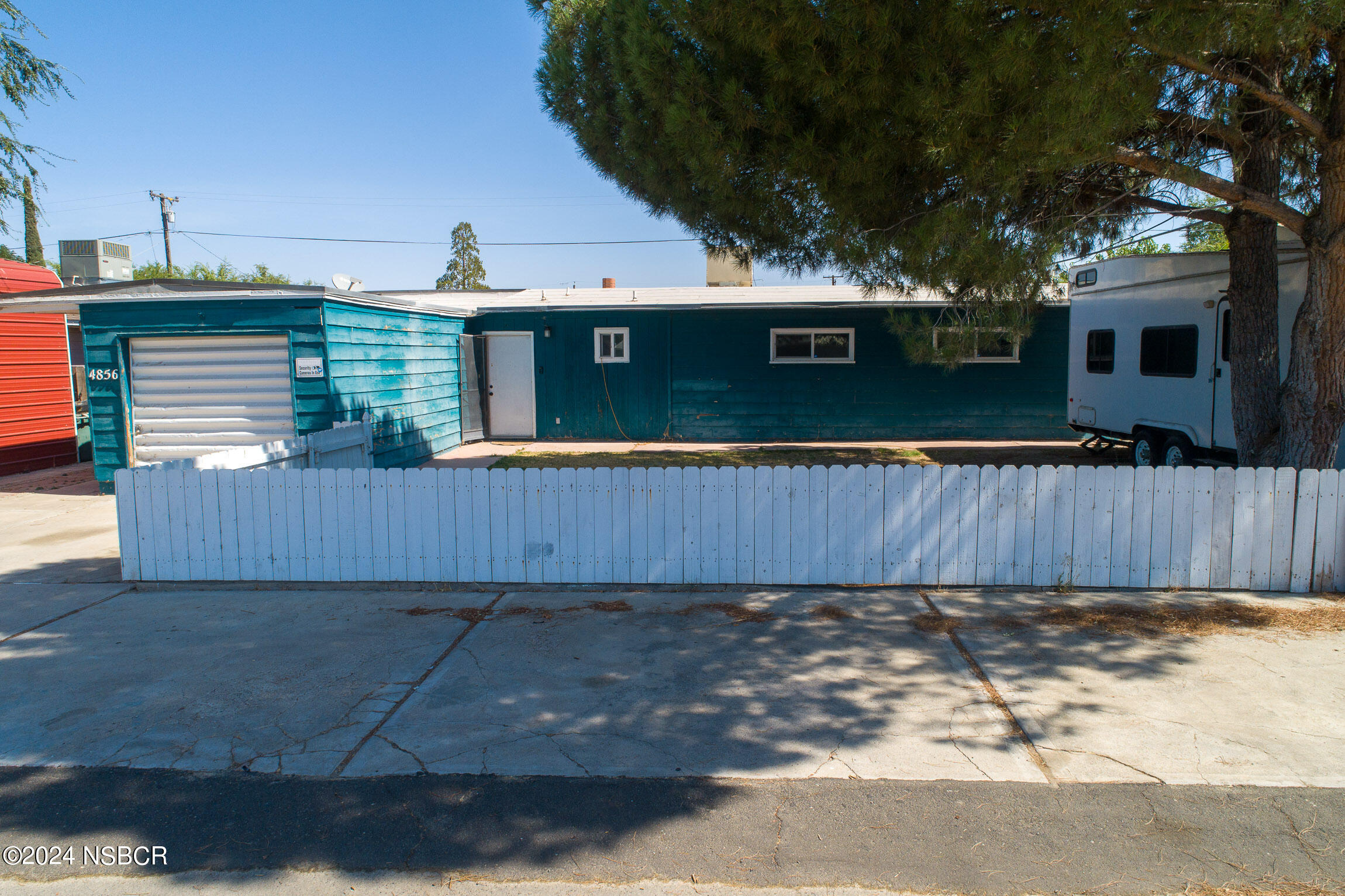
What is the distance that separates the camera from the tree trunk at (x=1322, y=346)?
21.4ft

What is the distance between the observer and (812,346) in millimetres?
15336

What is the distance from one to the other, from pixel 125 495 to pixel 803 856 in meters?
Answer: 6.37

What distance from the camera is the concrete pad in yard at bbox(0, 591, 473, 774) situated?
4102mm

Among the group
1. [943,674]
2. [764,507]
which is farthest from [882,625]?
[764,507]

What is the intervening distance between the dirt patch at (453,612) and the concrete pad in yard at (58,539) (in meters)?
3.01

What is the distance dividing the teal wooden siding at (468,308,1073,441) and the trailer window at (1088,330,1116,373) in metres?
2.77

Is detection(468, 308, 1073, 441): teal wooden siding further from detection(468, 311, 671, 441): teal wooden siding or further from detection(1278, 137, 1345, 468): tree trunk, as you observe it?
detection(1278, 137, 1345, 468): tree trunk

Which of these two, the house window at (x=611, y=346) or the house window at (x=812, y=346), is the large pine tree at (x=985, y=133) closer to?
the house window at (x=812, y=346)

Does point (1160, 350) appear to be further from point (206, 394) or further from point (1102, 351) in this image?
point (206, 394)

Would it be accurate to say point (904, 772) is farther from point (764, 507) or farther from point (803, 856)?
point (764, 507)

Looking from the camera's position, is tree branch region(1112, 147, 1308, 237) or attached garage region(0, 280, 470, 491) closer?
tree branch region(1112, 147, 1308, 237)

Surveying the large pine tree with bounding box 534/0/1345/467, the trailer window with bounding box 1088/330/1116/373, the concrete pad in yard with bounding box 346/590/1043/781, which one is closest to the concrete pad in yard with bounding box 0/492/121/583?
the concrete pad in yard with bounding box 346/590/1043/781

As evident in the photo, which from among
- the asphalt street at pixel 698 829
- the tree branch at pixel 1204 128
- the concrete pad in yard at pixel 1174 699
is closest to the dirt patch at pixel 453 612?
the asphalt street at pixel 698 829

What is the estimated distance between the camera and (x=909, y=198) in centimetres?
741
